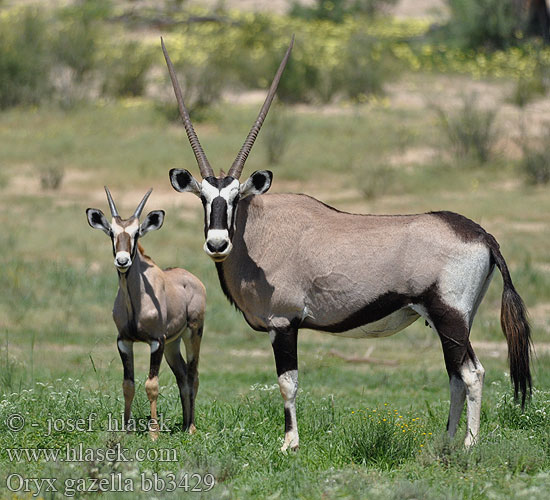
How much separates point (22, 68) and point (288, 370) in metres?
21.2

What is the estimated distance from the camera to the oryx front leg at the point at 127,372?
23.5ft

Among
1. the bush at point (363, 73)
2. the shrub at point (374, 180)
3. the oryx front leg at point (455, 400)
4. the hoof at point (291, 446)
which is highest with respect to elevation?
the bush at point (363, 73)

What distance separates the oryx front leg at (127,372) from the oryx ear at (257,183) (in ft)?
4.47

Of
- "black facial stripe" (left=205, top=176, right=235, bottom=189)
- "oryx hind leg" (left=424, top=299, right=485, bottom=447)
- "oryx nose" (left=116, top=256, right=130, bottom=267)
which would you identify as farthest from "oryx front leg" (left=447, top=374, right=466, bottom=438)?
"oryx nose" (left=116, top=256, right=130, bottom=267)

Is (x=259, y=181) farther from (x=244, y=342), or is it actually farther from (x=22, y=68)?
(x=22, y=68)

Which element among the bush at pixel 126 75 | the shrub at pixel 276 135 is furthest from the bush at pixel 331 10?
the shrub at pixel 276 135

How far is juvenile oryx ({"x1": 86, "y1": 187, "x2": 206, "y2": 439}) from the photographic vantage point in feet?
23.4

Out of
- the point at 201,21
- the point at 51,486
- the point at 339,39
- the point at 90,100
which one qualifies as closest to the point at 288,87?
the point at 90,100

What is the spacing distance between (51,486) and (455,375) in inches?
107

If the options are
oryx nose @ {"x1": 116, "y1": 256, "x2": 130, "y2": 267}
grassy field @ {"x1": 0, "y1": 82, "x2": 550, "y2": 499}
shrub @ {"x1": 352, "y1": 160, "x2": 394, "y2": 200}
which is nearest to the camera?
grassy field @ {"x1": 0, "y1": 82, "x2": 550, "y2": 499}

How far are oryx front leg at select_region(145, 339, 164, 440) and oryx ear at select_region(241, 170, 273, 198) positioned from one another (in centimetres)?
122

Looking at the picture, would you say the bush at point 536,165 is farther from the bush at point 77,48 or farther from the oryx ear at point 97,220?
the oryx ear at point 97,220

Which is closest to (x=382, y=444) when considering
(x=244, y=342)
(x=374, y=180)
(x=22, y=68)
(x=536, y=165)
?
(x=244, y=342)

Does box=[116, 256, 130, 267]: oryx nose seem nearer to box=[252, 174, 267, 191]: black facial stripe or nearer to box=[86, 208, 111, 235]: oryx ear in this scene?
box=[86, 208, 111, 235]: oryx ear
